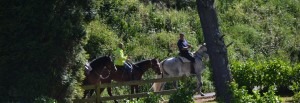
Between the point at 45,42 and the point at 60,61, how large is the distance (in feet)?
2.22

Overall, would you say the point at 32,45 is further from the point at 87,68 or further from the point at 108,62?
the point at 108,62

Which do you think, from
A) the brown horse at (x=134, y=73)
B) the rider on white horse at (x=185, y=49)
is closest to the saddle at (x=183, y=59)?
the rider on white horse at (x=185, y=49)

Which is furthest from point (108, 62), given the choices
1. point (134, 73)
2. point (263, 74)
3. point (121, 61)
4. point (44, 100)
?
point (44, 100)

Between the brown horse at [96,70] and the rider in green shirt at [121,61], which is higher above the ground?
the rider in green shirt at [121,61]

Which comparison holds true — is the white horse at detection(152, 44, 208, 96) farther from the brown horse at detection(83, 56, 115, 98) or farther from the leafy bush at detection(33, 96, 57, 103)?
the leafy bush at detection(33, 96, 57, 103)

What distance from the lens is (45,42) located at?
16.5 m

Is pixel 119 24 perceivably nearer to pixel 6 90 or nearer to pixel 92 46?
pixel 92 46

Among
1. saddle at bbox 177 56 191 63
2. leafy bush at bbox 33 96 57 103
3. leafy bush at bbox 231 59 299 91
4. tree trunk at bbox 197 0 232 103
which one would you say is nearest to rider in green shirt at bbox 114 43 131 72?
saddle at bbox 177 56 191 63

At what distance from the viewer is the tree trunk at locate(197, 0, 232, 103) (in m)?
16.0

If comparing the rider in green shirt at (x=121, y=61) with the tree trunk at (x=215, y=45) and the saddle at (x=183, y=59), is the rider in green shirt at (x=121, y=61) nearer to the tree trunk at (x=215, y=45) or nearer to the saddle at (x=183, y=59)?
the saddle at (x=183, y=59)

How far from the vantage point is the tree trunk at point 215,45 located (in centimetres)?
1598

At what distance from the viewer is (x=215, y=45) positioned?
16.0 metres

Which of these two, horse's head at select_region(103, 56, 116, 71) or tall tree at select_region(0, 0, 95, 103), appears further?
horse's head at select_region(103, 56, 116, 71)

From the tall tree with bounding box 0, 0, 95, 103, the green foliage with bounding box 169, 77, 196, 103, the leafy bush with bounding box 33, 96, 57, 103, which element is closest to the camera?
the green foliage with bounding box 169, 77, 196, 103
